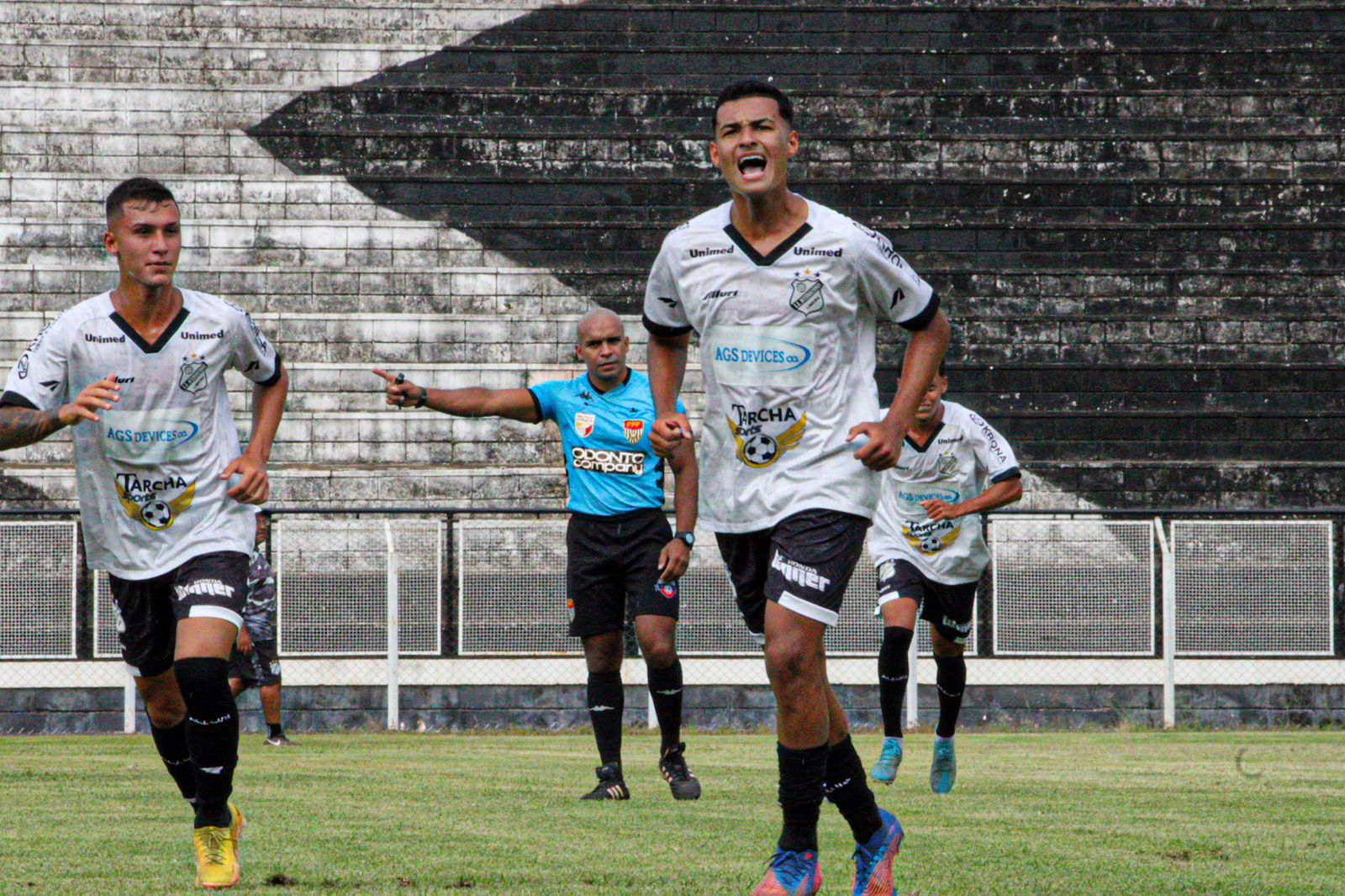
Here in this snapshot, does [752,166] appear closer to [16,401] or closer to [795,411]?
[795,411]

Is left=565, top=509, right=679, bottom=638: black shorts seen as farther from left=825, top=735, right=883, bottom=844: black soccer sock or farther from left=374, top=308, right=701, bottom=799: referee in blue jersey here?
left=825, top=735, right=883, bottom=844: black soccer sock

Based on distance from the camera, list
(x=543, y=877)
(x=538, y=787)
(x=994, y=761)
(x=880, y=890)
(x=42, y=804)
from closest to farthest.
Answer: (x=880, y=890), (x=543, y=877), (x=42, y=804), (x=538, y=787), (x=994, y=761)

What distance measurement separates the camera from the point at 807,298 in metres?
5.44

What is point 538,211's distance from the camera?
22641 millimetres

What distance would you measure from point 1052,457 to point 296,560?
8933 mm

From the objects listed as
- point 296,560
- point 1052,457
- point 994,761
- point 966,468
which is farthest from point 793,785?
point 1052,457

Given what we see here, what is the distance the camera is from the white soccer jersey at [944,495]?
1037 centimetres

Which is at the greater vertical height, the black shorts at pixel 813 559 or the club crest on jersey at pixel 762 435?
the club crest on jersey at pixel 762 435

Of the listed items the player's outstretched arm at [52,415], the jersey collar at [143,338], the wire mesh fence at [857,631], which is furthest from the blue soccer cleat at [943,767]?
the wire mesh fence at [857,631]

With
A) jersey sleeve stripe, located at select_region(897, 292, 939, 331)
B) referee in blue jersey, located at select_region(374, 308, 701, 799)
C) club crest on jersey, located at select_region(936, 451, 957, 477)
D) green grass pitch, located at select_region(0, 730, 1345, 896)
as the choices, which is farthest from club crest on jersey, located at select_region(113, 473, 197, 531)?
club crest on jersey, located at select_region(936, 451, 957, 477)

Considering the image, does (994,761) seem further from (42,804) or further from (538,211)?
(538,211)

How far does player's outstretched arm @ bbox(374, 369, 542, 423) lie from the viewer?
22.4 feet

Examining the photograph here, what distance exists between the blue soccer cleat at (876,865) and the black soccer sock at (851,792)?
1.5 inches

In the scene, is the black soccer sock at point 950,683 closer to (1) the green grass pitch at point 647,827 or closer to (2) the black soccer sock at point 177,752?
(1) the green grass pitch at point 647,827
